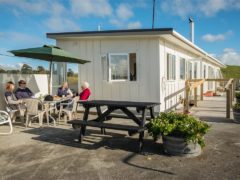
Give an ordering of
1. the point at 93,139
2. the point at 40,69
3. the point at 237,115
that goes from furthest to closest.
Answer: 1. the point at 40,69
2. the point at 237,115
3. the point at 93,139

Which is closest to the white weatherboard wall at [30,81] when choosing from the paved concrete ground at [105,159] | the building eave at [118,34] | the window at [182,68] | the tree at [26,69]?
the tree at [26,69]

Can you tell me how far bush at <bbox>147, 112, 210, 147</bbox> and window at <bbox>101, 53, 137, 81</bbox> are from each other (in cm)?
442

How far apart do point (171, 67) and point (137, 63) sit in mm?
1843

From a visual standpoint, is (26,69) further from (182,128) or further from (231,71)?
(231,71)

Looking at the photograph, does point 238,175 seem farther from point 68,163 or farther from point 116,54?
point 116,54

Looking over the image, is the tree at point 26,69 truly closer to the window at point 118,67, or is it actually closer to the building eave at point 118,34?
the building eave at point 118,34

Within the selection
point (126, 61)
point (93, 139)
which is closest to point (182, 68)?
point (126, 61)

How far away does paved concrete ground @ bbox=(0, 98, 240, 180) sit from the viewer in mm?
3717

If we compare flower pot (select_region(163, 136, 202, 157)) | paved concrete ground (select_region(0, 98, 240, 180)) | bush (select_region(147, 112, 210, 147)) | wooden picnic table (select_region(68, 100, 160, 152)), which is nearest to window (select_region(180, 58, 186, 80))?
paved concrete ground (select_region(0, 98, 240, 180))

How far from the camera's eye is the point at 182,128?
14.4ft

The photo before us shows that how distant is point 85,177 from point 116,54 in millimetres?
6047

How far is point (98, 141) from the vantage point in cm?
551

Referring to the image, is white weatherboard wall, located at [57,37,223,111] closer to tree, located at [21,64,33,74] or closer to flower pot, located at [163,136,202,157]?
tree, located at [21,64,33,74]

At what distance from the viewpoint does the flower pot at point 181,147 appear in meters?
4.41
